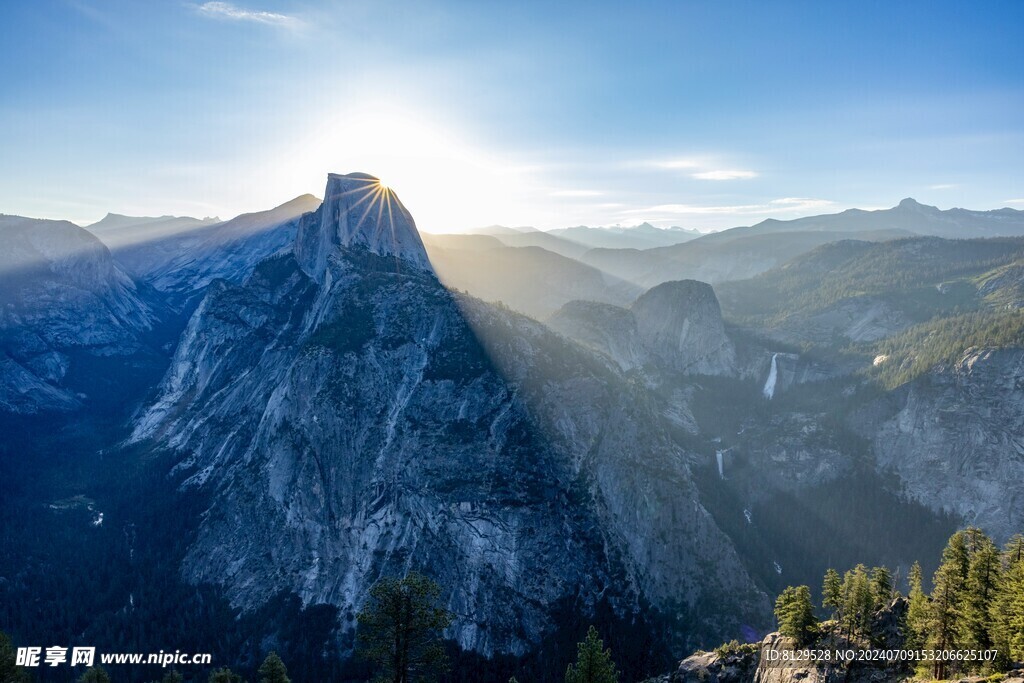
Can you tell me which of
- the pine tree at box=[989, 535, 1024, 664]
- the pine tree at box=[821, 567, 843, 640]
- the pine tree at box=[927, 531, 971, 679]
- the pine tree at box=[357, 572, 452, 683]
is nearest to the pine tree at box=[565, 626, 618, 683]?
the pine tree at box=[357, 572, 452, 683]

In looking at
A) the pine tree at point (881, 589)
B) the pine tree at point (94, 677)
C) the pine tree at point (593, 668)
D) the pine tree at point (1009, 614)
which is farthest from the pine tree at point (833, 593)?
the pine tree at point (94, 677)

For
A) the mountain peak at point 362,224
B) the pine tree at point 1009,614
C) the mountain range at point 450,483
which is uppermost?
the mountain peak at point 362,224

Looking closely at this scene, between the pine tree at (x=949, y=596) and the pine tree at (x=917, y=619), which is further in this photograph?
the pine tree at (x=917, y=619)

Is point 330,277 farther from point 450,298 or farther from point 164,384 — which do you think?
point 164,384

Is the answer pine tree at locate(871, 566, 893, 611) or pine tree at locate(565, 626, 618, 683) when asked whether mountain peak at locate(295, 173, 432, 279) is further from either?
pine tree at locate(871, 566, 893, 611)

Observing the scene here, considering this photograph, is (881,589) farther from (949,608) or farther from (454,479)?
(454,479)

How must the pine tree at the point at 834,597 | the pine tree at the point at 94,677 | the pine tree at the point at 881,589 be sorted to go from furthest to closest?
1. the pine tree at the point at 881,589
2. the pine tree at the point at 834,597
3. the pine tree at the point at 94,677

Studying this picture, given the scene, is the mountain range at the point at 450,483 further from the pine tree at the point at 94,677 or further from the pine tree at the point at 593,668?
the pine tree at the point at 94,677
